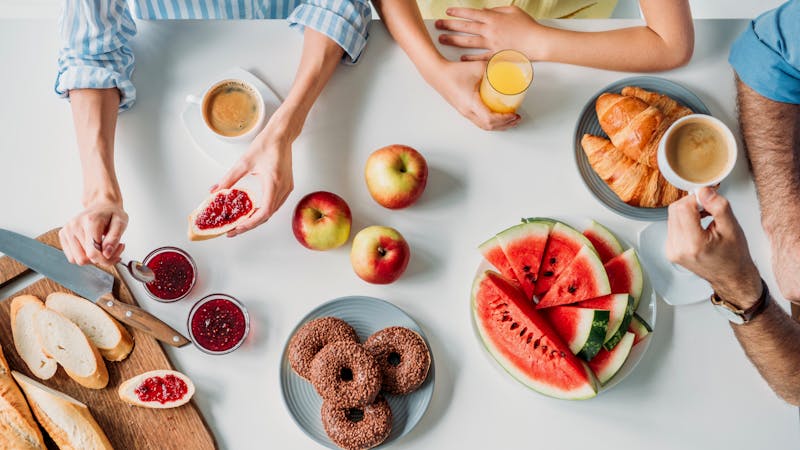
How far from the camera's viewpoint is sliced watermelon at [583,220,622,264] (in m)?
1.51

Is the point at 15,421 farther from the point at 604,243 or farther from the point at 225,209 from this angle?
the point at 604,243

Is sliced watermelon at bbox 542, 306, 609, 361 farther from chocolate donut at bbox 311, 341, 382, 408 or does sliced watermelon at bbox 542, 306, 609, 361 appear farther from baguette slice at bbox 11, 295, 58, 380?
baguette slice at bbox 11, 295, 58, 380

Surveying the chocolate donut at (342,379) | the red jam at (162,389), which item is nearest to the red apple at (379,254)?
the chocolate donut at (342,379)

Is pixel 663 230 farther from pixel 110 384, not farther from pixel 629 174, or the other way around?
pixel 110 384

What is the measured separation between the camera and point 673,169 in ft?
4.66

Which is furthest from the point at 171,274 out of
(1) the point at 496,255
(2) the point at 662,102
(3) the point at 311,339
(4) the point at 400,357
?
(2) the point at 662,102

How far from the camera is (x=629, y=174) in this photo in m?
1.49

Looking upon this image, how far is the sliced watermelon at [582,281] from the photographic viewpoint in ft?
4.68

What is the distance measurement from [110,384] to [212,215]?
0.49 metres

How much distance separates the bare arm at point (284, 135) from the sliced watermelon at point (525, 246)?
1.81ft

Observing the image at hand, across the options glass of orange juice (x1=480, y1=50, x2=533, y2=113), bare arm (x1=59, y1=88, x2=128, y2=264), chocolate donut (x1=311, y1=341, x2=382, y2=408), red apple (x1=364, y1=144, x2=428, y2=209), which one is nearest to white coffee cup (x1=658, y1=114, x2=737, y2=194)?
glass of orange juice (x1=480, y1=50, x2=533, y2=113)

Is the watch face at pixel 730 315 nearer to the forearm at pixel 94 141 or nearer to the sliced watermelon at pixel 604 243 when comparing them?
the sliced watermelon at pixel 604 243

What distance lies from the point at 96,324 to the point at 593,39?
4.76 ft

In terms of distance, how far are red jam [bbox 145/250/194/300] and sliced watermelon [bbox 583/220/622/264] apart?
102cm
